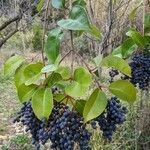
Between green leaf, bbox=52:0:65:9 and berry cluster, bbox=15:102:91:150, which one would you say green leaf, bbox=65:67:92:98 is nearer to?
berry cluster, bbox=15:102:91:150

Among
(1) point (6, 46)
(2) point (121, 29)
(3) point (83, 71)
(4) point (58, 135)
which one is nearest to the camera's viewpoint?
(3) point (83, 71)

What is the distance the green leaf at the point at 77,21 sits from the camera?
91cm

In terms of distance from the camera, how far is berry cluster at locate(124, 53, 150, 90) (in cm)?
173

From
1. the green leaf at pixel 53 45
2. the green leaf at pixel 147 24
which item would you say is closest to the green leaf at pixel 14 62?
the green leaf at pixel 53 45

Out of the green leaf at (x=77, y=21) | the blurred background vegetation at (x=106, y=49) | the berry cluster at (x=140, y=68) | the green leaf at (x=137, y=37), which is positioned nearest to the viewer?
the green leaf at (x=77, y=21)

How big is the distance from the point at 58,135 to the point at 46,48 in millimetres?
206

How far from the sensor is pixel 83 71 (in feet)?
3.03

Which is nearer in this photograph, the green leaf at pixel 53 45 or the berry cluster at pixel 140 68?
the green leaf at pixel 53 45

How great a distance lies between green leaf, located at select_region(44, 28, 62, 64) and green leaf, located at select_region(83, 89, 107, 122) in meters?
0.11

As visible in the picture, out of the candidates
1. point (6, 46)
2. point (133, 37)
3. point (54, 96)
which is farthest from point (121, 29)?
point (6, 46)

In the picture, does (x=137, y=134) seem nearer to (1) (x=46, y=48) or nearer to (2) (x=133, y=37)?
(2) (x=133, y=37)

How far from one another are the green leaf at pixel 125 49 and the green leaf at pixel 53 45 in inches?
16.1

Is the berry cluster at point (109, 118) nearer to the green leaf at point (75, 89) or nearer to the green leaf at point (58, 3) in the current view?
the green leaf at point (75, 89)

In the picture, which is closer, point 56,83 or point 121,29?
point 56,83
